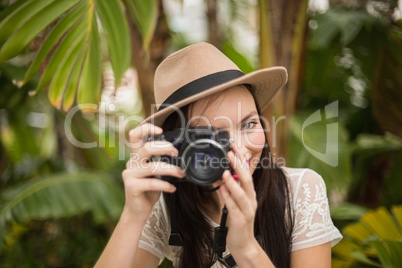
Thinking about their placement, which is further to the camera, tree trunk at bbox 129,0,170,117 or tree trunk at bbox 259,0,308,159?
tree trunk at bbox 129,0,170,117

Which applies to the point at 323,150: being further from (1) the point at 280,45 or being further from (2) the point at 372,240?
(2) the point at 372,240

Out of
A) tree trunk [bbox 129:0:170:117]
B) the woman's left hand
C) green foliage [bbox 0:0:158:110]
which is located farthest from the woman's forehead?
tree trunk [bbox 129:0:170:117]

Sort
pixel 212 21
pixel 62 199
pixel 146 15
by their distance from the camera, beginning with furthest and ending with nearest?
pixel 212 21 → pixel 62 199 → pixel 146 15

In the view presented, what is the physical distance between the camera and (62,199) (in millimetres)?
1655

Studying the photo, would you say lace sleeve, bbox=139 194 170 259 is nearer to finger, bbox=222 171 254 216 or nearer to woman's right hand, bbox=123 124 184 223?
woman's right hand, bbox=123 124 184 223

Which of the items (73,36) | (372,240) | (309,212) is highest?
(73,36)

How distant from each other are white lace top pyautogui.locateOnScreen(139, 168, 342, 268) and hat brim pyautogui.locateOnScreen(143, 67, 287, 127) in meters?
0.21

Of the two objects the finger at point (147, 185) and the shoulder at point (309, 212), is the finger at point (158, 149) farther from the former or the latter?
the shoulder at point (309, 212)

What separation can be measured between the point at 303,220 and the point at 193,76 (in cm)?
44

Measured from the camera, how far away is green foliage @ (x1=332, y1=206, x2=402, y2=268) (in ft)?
4.00

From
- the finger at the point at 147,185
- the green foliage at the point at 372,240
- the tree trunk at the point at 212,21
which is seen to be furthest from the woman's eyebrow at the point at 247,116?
the tree trunk at the point at 212,21

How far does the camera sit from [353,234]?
1407 mm

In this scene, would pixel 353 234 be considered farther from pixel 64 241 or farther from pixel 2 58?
pixel 64 241

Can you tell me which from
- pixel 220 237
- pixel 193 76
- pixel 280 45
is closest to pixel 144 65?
pixel 280 45
